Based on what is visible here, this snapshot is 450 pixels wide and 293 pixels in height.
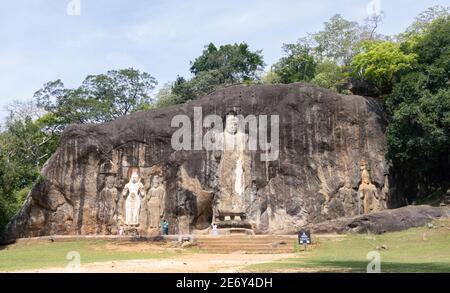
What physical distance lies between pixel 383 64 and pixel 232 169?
11.2m

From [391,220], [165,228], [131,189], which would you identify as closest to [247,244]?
[391,220]

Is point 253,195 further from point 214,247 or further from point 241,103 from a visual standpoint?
point 214,247

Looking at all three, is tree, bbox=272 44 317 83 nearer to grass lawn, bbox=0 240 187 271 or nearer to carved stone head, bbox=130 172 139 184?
carved stone head, bbox=130 172 139 184

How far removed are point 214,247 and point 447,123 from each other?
13.1 metres

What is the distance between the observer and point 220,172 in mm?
32094

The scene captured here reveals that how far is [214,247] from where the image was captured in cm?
2414

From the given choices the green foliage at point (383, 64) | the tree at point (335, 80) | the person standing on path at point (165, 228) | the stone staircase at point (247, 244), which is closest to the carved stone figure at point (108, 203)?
the person standing on path at point (165, 228)

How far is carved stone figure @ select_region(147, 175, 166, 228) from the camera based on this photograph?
32406 millimetres

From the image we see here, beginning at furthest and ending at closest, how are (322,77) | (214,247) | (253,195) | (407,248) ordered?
1. (322,77)
2. (253,195)
3. (214,247)
4. (407,248)

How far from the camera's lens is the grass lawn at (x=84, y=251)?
21.7 metres

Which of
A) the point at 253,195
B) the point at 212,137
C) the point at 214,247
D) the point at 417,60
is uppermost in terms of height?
the point at 417,60

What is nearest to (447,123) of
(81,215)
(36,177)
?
(81,215)
